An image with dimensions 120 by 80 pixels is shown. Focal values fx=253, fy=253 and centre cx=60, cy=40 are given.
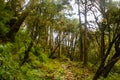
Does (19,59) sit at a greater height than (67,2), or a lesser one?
lesser

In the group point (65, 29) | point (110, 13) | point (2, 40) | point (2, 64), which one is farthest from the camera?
point (65, 29)

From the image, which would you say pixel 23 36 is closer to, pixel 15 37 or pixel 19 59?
pixel 15 37

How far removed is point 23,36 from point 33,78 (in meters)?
4.90

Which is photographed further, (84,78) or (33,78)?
(84,78)

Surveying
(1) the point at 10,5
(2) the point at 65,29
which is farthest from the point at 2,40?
(2) the point at 65,29

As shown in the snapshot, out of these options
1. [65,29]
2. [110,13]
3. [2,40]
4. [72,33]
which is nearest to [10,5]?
[2,40]

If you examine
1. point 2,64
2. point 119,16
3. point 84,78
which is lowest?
point 84,78

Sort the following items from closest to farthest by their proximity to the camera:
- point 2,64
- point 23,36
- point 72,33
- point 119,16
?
point 2,64 → point 119,16 → point 23,36 → point 72,33

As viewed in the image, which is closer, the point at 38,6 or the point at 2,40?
the point at 2,40

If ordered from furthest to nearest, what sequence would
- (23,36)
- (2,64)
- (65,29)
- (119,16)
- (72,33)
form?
1. (72,33)
2. (65,29)
3. (23,36)
4. (119,16)
5. (2,64)

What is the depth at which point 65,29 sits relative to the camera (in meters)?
36.6

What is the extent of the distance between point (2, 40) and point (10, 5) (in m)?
3.73

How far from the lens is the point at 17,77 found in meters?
9.02

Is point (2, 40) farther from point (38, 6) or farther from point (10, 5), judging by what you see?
point (10, 5)
